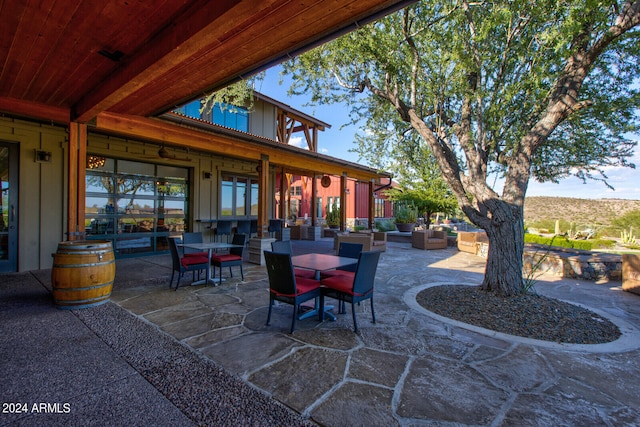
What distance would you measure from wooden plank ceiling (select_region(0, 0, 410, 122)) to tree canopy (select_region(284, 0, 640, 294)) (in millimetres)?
2205

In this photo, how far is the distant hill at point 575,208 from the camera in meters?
27.7

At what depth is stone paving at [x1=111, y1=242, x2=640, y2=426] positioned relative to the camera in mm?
1941

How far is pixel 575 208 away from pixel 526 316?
37879 mm

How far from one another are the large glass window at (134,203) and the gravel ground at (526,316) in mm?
7047

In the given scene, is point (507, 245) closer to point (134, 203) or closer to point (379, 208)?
point (134, 203)

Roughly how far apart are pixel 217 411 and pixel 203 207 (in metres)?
7.54

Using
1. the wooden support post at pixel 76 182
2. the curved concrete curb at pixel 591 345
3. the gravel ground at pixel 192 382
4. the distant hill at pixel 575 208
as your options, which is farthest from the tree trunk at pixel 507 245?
the distant hill at pixel 575 208

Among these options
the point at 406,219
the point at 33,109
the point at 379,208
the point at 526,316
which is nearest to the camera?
the point at 526,316

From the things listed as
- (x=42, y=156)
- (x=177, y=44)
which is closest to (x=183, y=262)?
(x=177, y=44)

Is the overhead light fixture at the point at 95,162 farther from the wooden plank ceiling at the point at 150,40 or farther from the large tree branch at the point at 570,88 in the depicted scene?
the large tree branch at the point at 570,88

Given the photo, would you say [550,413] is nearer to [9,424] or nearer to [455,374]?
[455,374]

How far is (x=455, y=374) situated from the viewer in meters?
2.38

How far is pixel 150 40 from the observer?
2936mm

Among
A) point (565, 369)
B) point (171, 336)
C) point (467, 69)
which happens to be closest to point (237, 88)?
point (467, 69)
